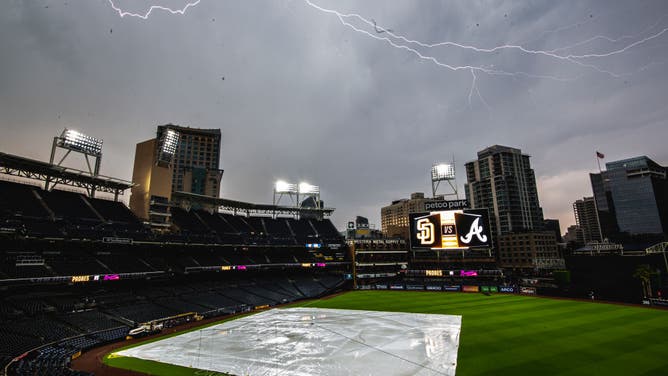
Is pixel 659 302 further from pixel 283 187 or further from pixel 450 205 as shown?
pixel 283 187

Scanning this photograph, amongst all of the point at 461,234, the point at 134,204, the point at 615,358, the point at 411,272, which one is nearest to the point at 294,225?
the point at 411,272

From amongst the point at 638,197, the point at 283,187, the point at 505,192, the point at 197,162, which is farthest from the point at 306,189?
the point at 638,197

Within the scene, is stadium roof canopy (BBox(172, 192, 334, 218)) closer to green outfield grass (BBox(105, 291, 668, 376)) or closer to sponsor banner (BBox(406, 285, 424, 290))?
sponsor banner (BBox(406, 285, 424, 290))

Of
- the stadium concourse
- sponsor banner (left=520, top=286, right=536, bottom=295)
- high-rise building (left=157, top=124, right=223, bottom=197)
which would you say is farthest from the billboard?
high-rise building (left=157, top=124, right=223, bottom=197)

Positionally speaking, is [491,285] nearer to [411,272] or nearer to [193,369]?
[411,272]

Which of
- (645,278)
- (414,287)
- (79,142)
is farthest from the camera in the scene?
(414,287)

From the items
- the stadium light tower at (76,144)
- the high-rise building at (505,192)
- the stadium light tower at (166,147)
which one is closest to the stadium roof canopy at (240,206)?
the stadium light tower at (166,147)
